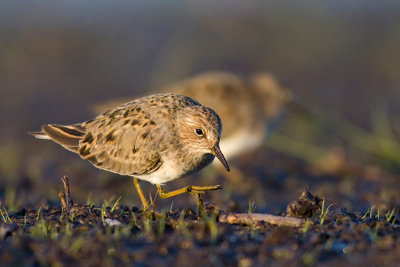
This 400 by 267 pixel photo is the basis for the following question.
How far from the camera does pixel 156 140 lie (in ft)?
18.7

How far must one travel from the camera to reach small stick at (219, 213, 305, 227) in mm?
4754

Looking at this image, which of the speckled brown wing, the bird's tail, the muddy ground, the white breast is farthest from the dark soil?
the bird's tail

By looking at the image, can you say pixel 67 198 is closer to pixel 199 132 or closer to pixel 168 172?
pixel 168 172

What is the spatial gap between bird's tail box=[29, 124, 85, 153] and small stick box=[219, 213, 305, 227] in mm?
2114

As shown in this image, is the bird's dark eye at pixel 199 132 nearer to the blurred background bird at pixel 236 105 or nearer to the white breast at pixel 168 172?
the white breast at pixel 168 172

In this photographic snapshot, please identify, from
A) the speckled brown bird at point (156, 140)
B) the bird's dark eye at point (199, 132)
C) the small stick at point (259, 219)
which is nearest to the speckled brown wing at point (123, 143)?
the speckled brown bird at point (156, 140)

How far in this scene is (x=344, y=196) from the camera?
8.43m

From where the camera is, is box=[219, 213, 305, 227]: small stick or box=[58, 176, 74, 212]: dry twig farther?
box=[58, 176, 74, 212]: dry twig

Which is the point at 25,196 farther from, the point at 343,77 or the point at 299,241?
the point at 343,77

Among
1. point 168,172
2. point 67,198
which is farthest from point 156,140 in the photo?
point 67,198

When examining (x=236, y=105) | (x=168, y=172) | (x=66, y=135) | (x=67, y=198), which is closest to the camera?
(x=67, y=198)

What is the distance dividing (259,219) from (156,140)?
1401mm

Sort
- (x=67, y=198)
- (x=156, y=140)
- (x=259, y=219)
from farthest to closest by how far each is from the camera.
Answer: (x=156, y=140) < (x=67, y=198) < (x=259, y=219)

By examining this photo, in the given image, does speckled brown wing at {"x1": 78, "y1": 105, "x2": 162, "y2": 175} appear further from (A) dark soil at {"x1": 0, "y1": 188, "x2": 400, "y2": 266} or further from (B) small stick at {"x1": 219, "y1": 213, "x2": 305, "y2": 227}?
(B) small stick at {"x1": 219, "y1": 213, "x2": 305, "y2": 227}
